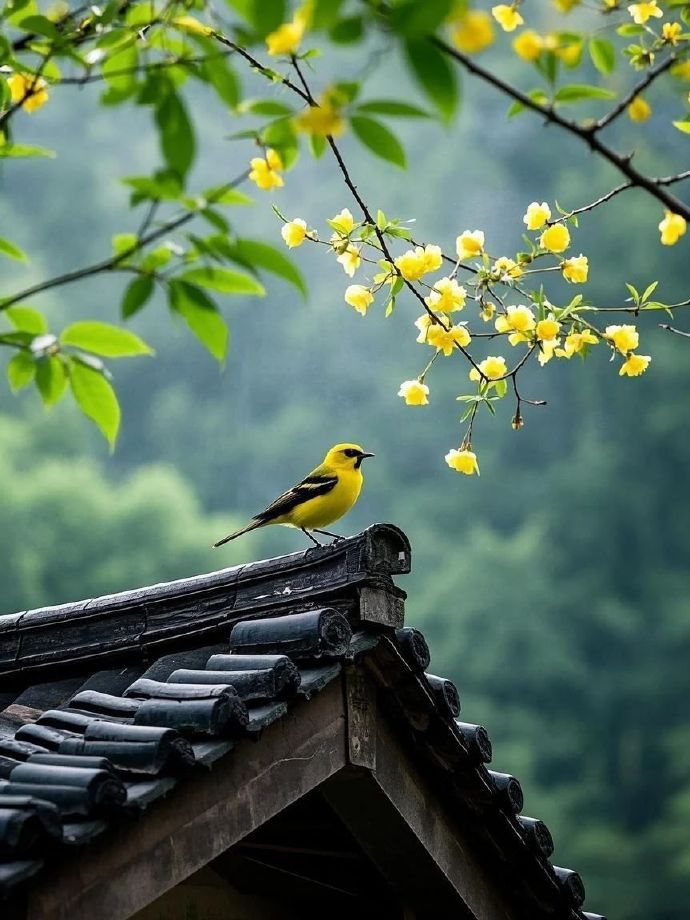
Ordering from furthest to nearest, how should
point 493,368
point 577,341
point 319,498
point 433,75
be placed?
point 319,498, point 493,368, point 577,341, point 433,75

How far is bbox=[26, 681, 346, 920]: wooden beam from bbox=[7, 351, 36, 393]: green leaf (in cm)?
62

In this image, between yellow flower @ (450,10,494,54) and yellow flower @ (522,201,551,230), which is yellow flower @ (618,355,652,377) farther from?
yellow flower @ (450,10,494,54)

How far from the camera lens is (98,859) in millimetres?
1635

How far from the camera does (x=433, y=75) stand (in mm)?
A: 1110

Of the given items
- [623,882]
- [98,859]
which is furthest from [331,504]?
[623,882]

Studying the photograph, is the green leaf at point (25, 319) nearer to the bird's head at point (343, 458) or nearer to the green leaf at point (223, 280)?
the green leaf at point (223, 280)

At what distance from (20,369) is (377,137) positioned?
0.48 m

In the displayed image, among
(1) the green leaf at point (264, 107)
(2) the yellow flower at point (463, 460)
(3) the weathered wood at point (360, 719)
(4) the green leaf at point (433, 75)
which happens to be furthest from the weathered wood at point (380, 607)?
(4) the green leaf at point (433, 75)

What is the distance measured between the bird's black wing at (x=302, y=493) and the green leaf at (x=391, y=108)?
95.1 inches

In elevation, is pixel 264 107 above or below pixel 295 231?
below

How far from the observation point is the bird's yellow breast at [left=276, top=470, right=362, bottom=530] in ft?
11.9

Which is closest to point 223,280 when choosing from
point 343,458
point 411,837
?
point 411,837

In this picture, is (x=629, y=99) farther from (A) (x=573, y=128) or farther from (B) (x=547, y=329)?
(B) (x=547, y=329)

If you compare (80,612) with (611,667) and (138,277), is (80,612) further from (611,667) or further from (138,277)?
(611,667)
